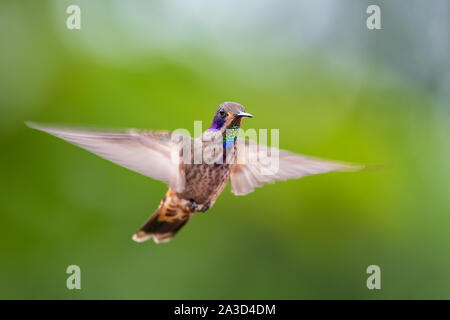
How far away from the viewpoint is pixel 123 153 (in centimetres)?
158

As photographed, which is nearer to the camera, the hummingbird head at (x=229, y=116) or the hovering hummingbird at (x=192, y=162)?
the hovering hummingbird at (x=192, y=162)

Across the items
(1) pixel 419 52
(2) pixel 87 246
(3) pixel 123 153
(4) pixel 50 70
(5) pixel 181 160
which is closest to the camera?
(3) pixel 123 153

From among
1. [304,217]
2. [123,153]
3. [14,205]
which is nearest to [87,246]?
[14,205]

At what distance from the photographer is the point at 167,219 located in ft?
7.43

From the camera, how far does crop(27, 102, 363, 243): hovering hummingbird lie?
60.2 inches

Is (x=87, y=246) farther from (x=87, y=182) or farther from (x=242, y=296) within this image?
(x=242, y=296)

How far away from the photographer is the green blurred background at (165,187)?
322cm

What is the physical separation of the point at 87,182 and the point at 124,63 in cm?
87

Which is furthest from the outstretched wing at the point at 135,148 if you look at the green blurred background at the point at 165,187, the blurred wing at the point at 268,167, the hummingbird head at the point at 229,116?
the green blurred background at the point at 165,187

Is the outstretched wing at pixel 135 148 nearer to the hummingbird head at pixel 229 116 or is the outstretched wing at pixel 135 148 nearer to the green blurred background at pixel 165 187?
the hummingbird head at pixel 229 116

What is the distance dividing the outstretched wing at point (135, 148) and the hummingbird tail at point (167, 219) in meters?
0.28

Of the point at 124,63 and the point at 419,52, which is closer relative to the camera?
the point at 124,63

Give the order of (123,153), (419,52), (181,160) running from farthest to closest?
(419,52) → (181,160) → (123,153)

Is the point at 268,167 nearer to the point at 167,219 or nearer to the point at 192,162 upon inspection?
the point at 192,162
